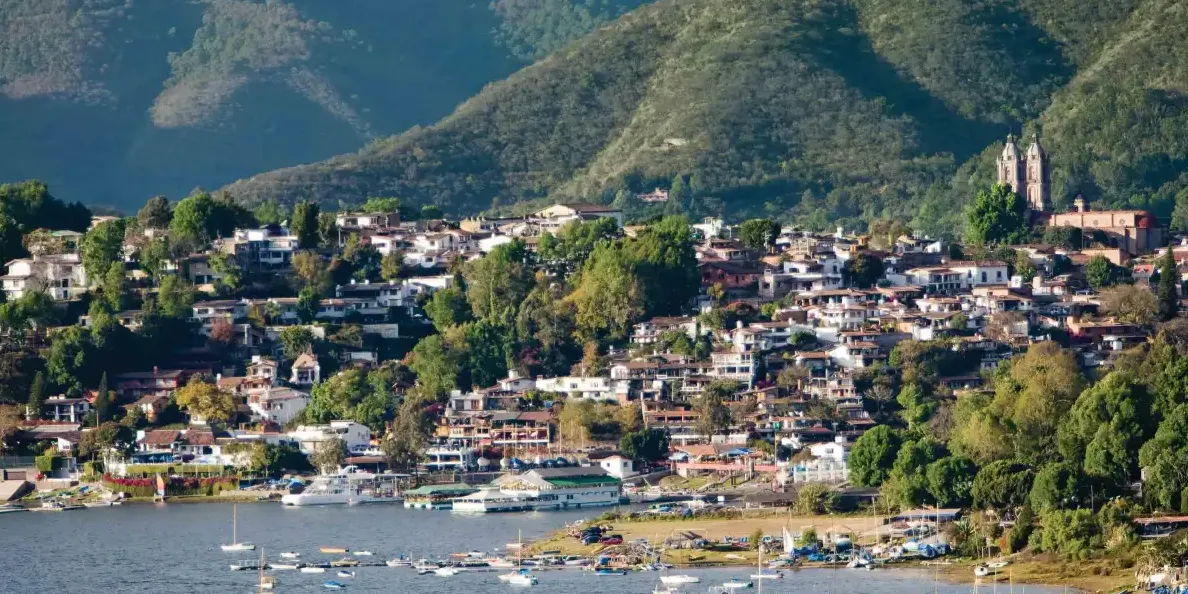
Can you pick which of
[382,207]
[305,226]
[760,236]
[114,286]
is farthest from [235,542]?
[382,207]

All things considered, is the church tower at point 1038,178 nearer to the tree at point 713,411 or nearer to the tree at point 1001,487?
the tree at point 713,411

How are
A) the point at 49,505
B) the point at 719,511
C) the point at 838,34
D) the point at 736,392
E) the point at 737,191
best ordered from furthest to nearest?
the point at 838,34 < the point at 737,191 < the point at 736,392 < the point at 49,505 < the point at 719,511

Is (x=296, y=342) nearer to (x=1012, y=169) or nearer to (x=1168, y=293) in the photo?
(x=1168, y=293)

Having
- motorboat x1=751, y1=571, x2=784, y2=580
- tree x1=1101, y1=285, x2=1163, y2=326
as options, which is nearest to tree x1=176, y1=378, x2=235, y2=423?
tree x1=1101, y1=285, x2=1163, y2=326

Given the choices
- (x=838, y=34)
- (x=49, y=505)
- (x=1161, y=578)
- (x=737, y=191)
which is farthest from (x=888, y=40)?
(x=1161, y=578)

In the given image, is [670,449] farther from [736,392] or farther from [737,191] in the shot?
[737,191]

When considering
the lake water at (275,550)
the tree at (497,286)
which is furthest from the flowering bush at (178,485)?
the tree at (497,286)
